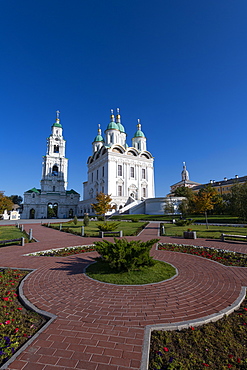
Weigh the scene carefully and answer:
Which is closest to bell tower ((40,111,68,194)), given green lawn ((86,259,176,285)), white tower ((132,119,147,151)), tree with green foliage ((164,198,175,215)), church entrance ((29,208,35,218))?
church entrance ((29,208,35,218))

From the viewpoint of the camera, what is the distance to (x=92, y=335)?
3.16m

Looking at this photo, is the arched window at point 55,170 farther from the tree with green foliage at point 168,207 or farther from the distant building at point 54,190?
the tree with green foliage at point 168,207

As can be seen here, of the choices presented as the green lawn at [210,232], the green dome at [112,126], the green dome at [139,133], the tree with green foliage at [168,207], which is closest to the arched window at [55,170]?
the green dome at [112,126]

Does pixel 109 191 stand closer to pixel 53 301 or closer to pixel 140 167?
pixel 140 167

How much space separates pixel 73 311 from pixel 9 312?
1.31m

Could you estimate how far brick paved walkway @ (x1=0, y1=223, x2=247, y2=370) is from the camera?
2693 mm

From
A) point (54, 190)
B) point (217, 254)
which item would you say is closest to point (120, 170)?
point (54, 190)

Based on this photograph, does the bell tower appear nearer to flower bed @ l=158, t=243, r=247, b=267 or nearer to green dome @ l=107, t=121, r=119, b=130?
green dome @ l=107, t=121, r=119, b=130

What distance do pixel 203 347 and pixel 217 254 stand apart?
6613 millimetres

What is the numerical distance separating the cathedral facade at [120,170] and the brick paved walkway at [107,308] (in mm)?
40345

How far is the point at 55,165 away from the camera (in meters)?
64.8

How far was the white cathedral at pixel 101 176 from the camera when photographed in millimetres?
52594

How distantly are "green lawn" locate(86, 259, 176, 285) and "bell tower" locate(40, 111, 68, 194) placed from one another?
59519 mm

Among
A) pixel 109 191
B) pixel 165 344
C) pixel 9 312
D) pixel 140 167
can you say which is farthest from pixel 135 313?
pixel 140 167
